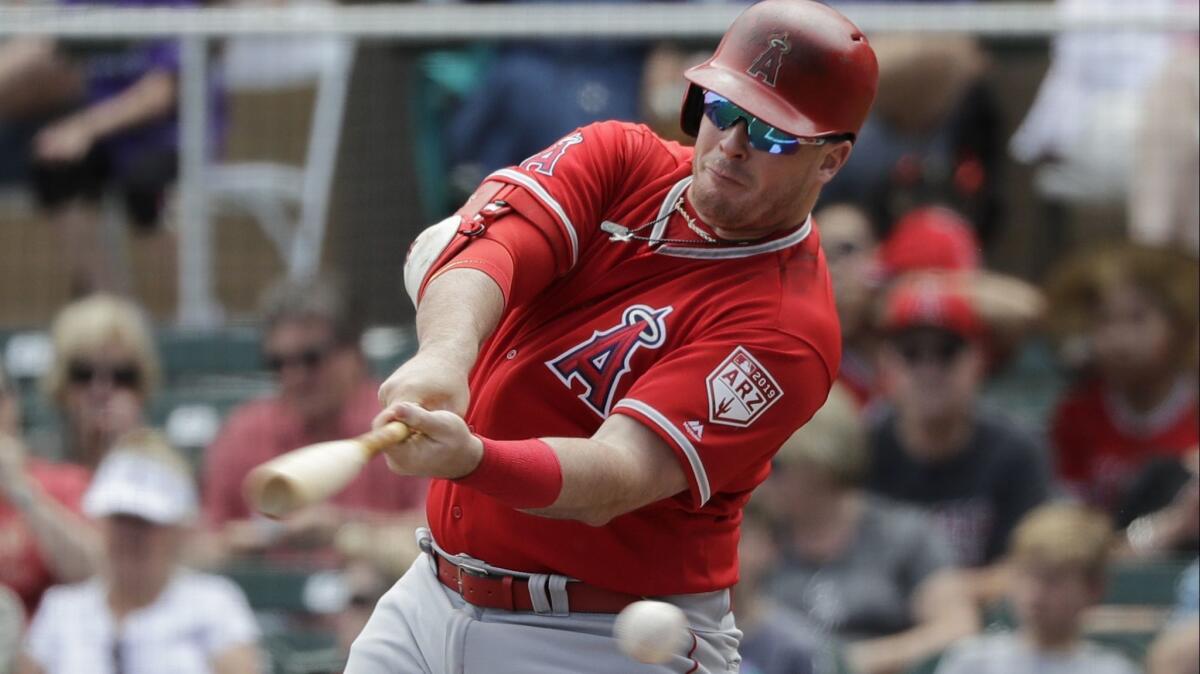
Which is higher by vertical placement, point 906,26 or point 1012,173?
point 906,26

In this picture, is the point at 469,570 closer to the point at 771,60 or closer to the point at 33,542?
the point at 771,60

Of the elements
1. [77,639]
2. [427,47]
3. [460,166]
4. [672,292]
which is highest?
[672,292]

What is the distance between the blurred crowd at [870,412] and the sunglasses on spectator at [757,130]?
207cm

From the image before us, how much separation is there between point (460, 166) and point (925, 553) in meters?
2.00

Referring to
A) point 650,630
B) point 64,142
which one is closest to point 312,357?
point 64,142

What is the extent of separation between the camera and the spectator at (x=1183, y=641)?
15.6 ft

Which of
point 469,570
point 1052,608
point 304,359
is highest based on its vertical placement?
point 469,570

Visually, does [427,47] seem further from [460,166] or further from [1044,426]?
[1044,426]

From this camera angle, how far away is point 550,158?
3230 mm

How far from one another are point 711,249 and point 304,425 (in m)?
2.54

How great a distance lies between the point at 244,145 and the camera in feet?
22.9

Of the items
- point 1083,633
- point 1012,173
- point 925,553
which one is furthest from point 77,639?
point 1012,173

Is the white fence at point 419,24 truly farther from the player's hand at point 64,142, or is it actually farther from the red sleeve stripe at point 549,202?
the red sleeve stripe at point 549,202

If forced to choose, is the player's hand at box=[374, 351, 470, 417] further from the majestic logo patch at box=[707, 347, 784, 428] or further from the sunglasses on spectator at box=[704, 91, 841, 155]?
the sunglasses on spectator at box=[704, 91, 841, 155]
